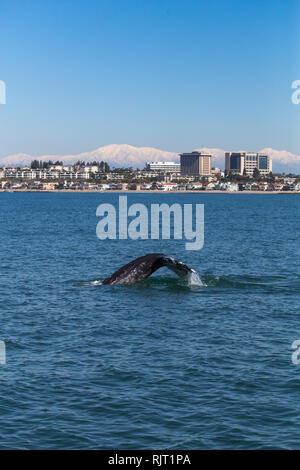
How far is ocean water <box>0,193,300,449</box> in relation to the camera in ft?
52.7

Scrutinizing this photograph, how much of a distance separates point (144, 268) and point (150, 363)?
1370cm

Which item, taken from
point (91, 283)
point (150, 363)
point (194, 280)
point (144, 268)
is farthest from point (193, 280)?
point (150, 363)

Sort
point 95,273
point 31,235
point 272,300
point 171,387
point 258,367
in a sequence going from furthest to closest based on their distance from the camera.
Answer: point 31,235 → point 95,273 → point 272,300 → point 258,367 → point 171,387

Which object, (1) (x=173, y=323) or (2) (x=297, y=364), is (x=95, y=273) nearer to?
(1) (x=173, y=323)

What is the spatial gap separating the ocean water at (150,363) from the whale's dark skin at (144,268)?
0.89m

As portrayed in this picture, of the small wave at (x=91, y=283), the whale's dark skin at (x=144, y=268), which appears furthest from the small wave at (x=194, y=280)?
the small wave at (x=91, y=283)

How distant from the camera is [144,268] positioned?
3488 centimetres

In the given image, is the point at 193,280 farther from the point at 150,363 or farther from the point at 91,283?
the point at 150,363

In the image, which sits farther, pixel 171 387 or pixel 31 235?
pixel 31 235

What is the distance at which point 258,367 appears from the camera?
21.1 m

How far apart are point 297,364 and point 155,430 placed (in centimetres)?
743

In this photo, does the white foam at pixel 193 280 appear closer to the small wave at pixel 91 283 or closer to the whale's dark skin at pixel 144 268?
the whale's dark skin at pixel 144 268
